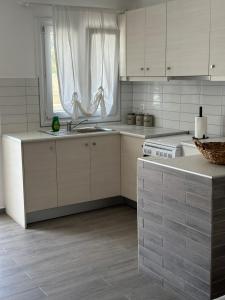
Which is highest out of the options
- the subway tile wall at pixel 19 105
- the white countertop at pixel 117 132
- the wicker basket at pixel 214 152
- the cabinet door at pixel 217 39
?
the cabinet door at pixel 217 39

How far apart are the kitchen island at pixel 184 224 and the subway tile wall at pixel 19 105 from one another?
6.79 ft

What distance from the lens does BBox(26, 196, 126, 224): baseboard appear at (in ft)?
14.5

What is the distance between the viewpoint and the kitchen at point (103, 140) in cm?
299

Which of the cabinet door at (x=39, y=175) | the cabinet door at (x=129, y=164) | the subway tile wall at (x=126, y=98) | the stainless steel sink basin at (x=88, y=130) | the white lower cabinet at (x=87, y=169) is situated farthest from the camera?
the subway tile wall at (x=126, y=98)

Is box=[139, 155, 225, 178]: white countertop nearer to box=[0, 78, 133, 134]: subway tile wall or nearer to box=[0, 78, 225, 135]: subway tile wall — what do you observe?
box=[0, 78, 225, 135]: subway tile wall

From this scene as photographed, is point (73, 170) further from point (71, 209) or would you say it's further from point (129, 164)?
point (129, 164)

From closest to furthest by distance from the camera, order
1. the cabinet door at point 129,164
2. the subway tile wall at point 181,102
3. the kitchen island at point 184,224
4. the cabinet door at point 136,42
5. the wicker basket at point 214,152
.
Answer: the kitchen island at point 184,224 < the wicker basket at point 214,152 < the subway tile wall at point 181,102 < the cabinet door at point 129,164 < the cabinet door at point 136,42

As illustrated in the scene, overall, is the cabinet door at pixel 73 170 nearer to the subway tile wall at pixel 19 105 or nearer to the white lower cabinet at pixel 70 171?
the white lower cabinet at pixel 70 171

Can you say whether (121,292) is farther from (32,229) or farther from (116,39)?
(116,39)

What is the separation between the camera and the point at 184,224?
273cm

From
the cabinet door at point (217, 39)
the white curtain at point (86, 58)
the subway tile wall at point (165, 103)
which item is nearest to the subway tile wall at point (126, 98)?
the white curtain at point (86, 58)

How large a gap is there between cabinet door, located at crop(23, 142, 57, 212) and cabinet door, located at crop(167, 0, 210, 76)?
1500 mm

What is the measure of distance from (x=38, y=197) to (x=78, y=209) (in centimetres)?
59

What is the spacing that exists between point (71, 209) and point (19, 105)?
4.21 feet
